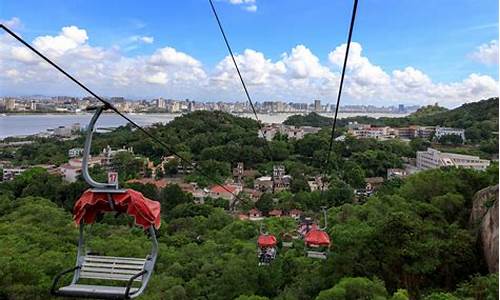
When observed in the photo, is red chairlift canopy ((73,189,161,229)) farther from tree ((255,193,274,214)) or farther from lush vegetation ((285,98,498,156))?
lush vegetation ((285,98,498,156))

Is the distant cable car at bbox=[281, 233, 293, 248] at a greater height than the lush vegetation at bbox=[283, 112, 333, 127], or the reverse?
the lush vegetation at bbox=[283, 112, 333, 127]

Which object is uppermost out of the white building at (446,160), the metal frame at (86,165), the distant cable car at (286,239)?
the metal frame at (86,165)

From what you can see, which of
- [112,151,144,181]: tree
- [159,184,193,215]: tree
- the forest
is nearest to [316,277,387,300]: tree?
the forest

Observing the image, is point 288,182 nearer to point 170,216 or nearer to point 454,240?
point 170,216

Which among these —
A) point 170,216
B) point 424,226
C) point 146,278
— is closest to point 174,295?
point 424,226

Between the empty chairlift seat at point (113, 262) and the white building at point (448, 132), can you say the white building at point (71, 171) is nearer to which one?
the empty chairlift seat at point (113, 262)

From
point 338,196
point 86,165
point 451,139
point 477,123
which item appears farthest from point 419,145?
point 86,165

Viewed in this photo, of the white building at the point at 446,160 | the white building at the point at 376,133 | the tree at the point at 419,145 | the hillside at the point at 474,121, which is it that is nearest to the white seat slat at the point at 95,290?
the white building at the point at 446,160
